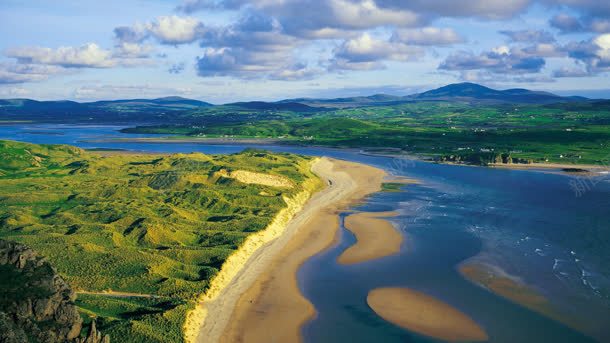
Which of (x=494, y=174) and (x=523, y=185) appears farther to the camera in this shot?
(x=494, y=174)

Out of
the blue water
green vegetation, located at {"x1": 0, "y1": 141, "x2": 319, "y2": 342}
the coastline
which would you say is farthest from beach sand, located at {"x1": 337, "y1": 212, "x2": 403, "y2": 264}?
green vegetation, located at {"x1": 0, "y1": 141, "x2": 319, "y2": 342}

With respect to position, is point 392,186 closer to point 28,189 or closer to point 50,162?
point 28,189

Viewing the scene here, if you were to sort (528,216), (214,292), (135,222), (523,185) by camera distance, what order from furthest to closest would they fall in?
(523,185) → (528,216) → (135,222) → (214,292)

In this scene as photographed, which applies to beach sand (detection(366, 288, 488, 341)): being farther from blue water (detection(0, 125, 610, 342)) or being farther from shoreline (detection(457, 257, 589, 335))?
shoreline (detection(457, 257, 589, 335))

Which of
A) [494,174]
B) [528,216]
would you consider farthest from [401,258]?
[494,174]

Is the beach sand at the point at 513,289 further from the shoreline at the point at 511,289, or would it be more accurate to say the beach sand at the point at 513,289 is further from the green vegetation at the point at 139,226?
the green vegetation at the point at 139,226

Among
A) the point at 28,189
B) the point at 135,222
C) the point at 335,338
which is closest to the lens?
the point at 335,338

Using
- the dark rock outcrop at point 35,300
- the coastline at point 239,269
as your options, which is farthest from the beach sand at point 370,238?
the dark rock outcrop at point 35,300
